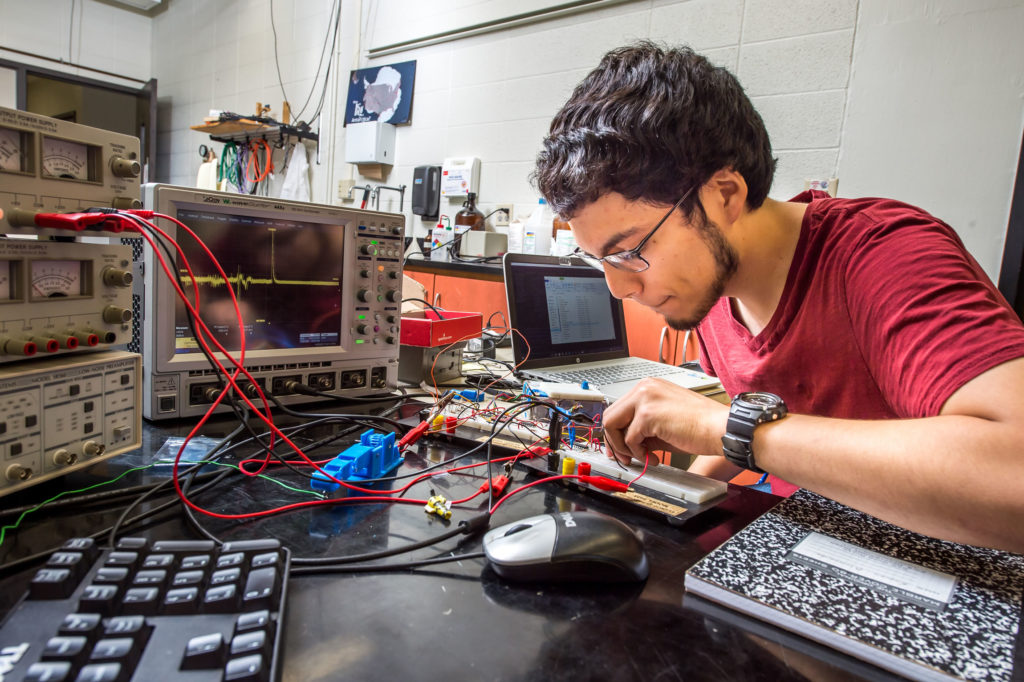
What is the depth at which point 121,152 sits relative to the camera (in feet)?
2.59

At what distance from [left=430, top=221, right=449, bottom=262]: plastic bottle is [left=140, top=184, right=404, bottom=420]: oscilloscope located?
193 centimetres

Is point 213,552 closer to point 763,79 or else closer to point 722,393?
point 722,393

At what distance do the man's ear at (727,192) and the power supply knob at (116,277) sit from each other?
2.74 feet

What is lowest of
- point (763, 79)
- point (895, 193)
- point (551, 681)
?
point (551, 681)

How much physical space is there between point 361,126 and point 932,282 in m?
3.75

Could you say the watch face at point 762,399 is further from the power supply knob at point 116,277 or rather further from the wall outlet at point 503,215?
the wall outlet at point 503,215

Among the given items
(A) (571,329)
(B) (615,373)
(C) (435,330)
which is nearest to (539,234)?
(A) (571,329)

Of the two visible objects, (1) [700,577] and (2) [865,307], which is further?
(2) [865,307]

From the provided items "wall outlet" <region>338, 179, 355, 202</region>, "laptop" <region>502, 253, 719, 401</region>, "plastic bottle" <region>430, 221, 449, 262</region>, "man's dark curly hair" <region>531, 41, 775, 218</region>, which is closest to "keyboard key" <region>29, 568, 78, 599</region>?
"man's dark curly hair" <region>531, 41, 775, 218</region>

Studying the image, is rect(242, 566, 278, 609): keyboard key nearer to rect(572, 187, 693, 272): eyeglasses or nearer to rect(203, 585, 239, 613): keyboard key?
rect(203, 585, 239, 613): keyboard key

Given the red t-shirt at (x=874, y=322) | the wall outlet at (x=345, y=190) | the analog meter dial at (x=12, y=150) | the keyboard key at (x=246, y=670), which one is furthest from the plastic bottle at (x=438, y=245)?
the keyboard key at (x=246, y=670)

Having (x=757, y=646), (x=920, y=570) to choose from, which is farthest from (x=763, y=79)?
(x=757, y=646)

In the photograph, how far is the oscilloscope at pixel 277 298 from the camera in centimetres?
99

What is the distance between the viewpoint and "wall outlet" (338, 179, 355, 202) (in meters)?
4.11
